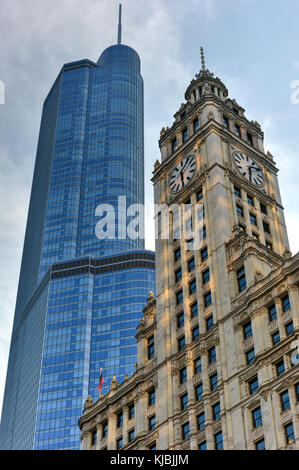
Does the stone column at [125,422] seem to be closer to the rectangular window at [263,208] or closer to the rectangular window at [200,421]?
the rectangular window at [200,421]

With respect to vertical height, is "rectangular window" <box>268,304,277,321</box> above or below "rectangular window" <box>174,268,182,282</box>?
below

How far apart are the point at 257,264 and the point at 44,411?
13213 cm

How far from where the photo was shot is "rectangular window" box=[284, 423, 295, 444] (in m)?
61.3

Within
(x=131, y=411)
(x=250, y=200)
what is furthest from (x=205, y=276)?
(x=131, y=411)

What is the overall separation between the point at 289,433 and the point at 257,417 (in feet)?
16.4

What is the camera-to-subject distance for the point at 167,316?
3374 inches

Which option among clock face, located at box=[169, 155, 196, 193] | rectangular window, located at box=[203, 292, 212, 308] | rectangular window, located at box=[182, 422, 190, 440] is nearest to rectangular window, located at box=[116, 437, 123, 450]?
rectangular window, located at box=[182, 422, 190, 440]

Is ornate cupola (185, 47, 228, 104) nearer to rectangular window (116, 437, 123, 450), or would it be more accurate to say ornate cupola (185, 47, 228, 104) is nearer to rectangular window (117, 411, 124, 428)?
rectangular window (117, 411, 124, 428)

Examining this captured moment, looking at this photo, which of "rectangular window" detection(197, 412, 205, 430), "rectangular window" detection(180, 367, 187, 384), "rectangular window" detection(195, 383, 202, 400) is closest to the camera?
"rectangular window" detection(197, 412, 205, 430)

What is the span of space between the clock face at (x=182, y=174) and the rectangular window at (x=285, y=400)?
39.2 m

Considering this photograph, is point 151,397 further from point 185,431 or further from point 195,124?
point 195,124

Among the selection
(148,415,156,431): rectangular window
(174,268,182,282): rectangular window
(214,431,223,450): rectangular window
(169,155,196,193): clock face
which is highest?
(169,155,196,193): clock face

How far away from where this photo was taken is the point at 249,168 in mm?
98750

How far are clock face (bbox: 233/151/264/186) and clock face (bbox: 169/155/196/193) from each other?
6047mm
